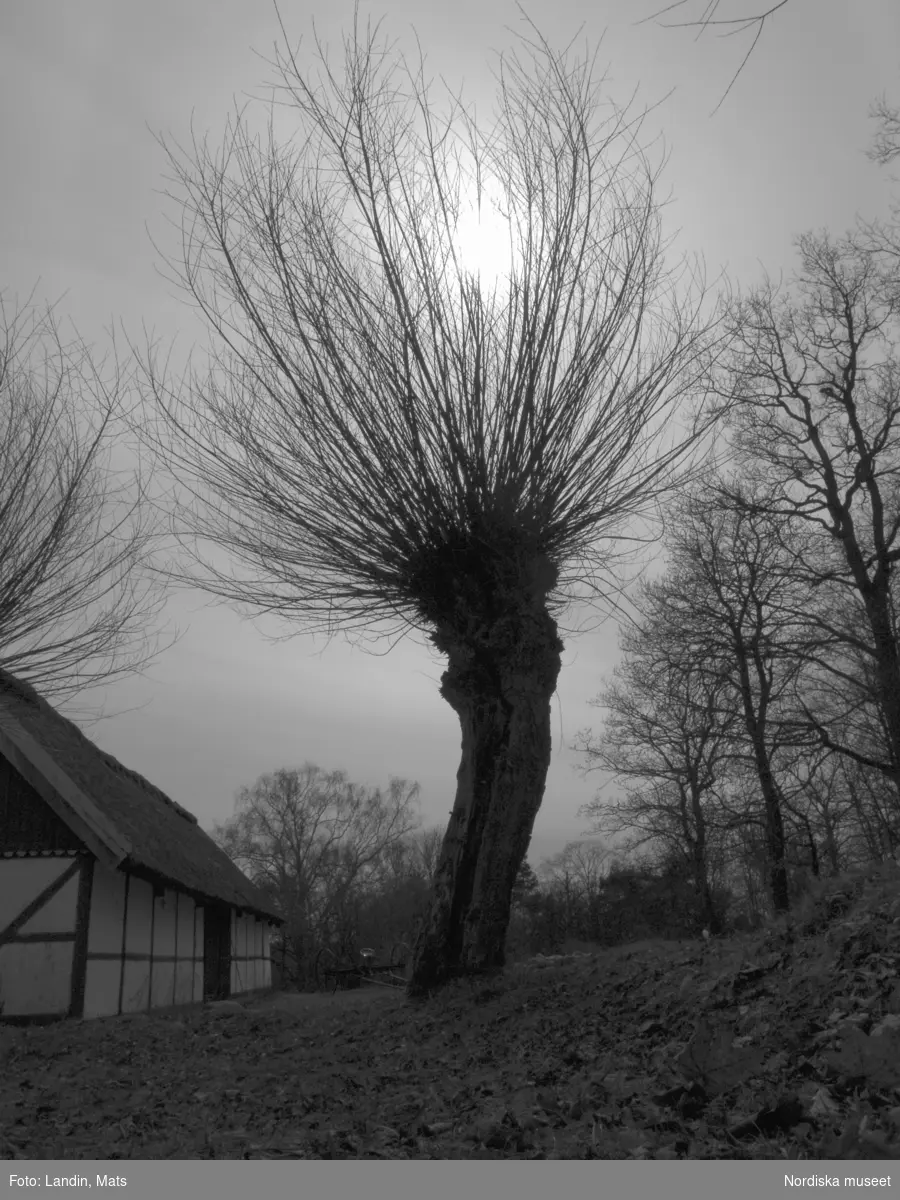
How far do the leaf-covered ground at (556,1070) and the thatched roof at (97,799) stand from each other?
5.17 meters

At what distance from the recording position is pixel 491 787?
7.46 m

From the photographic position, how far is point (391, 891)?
50188mm

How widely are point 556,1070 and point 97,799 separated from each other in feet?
37.6

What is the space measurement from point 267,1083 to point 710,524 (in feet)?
44.6

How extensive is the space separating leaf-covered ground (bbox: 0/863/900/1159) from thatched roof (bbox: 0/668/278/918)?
517cm

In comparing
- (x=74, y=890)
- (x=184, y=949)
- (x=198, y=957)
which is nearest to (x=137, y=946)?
(x=74, y=890)

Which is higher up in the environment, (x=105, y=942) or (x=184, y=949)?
(x=105, y=942)

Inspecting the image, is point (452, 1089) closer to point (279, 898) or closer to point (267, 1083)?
point (267, 1083)

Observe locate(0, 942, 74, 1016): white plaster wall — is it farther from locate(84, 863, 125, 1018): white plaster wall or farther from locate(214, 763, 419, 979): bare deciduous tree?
locate(214, 763, 419, 979): bare deciduous tree

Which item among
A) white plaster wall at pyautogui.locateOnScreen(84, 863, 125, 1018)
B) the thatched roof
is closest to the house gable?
the thatched roof

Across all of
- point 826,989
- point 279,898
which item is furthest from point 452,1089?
point 279,898

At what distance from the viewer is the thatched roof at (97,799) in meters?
12.6

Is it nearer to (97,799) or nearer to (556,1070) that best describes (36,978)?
(97,799)

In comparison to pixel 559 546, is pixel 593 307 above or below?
above
